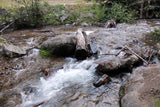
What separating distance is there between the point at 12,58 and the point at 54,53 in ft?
6.68

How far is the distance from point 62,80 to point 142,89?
2.75m

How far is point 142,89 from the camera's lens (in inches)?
130

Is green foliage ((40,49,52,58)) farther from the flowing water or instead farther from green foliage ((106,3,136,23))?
green foliage ((106,3,136,23))

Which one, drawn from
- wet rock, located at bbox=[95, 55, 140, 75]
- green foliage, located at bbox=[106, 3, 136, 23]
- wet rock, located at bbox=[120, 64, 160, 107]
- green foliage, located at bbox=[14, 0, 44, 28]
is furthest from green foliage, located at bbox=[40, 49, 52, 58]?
green foliage, located at bbox=[106, 3, 136, 23]

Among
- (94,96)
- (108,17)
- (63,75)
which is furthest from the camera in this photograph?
(108,17)

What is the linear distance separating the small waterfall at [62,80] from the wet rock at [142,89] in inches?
61.4

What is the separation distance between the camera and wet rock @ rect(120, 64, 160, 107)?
116 inches

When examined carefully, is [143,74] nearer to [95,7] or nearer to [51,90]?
[51,90]

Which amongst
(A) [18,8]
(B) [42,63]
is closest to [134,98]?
(B) [42,63]

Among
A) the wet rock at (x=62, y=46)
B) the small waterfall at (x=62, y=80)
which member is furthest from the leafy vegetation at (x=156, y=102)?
the wet rock at (x=62, y=46)

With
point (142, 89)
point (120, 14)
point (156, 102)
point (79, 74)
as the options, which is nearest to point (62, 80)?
point (79, 74)

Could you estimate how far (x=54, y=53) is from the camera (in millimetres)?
6641

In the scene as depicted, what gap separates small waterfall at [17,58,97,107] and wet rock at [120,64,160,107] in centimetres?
156

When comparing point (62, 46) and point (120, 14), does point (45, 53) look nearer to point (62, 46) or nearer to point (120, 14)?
point (62, 46)
